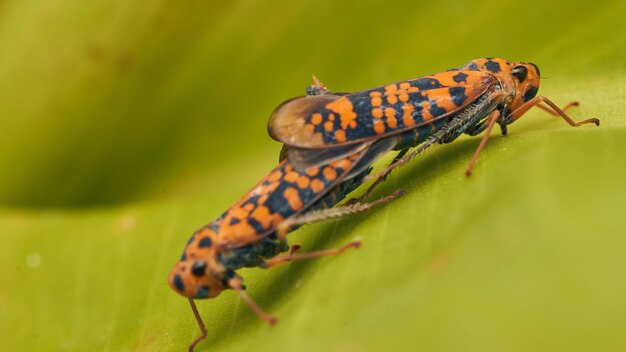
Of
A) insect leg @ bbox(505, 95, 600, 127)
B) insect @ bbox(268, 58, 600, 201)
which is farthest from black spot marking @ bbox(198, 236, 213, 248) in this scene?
insect leg @ bbox(505, 95, 600, 127)

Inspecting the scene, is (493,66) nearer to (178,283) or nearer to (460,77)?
(460,77)

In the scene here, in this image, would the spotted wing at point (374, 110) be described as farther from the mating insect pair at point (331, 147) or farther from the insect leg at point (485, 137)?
the insect leg at point (485, 137)

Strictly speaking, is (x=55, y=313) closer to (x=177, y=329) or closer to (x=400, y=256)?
(x=177, y=329)

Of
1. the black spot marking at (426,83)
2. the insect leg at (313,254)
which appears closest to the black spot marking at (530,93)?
the black spot marking at (426,83)

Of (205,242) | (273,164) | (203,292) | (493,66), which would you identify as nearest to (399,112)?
(493,66)

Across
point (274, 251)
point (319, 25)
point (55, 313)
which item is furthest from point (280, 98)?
point (55, 313)
